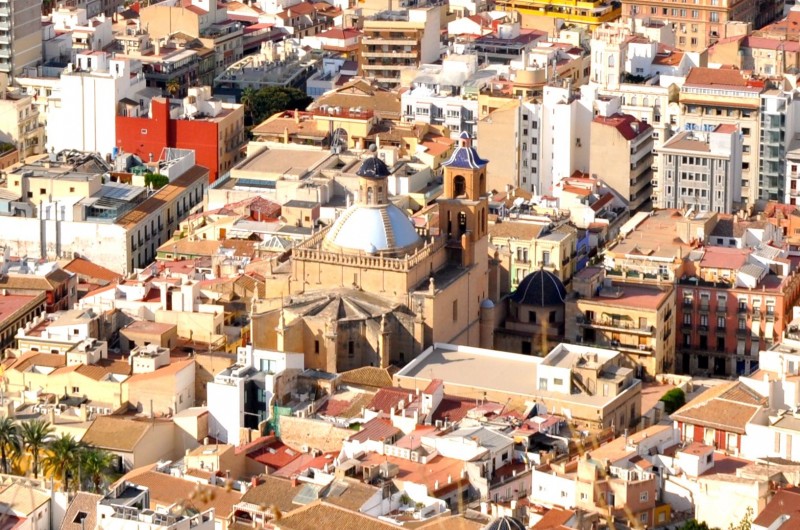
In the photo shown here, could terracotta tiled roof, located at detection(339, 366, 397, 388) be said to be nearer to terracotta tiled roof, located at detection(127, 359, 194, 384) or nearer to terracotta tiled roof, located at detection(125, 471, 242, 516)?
terracotta tiled roof, located at detection(127, 359, 194, 384)

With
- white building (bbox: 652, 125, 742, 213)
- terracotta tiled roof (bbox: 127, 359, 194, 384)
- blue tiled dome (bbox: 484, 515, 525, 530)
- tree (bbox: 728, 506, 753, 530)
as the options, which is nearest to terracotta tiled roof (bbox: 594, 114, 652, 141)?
white building (bbox: 652, 125, 742, 213)

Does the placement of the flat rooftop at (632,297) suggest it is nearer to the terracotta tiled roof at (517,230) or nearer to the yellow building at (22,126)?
the terracotta tiled roof at (517,230)

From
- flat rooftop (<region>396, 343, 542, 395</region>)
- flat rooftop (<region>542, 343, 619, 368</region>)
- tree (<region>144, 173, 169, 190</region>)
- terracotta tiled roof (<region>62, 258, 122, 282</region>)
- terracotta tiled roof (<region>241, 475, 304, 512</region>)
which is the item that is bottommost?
terracotta tiled roof (<region>241, 475, 304, 512</region>)

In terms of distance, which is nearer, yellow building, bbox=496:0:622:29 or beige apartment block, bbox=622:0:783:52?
yellow building, bbox=496:0:622:29

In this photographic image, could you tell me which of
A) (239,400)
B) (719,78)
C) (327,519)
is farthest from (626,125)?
(327,519)

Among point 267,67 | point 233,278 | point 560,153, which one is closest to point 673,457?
point 233,278

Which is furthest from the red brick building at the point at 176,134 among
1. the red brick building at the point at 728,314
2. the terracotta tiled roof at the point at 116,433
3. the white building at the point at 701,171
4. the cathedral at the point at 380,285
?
the terracotta tiled roof at the point at 116,433

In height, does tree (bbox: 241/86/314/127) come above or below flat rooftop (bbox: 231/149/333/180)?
above

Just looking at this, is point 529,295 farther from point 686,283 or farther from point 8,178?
point 8,178
